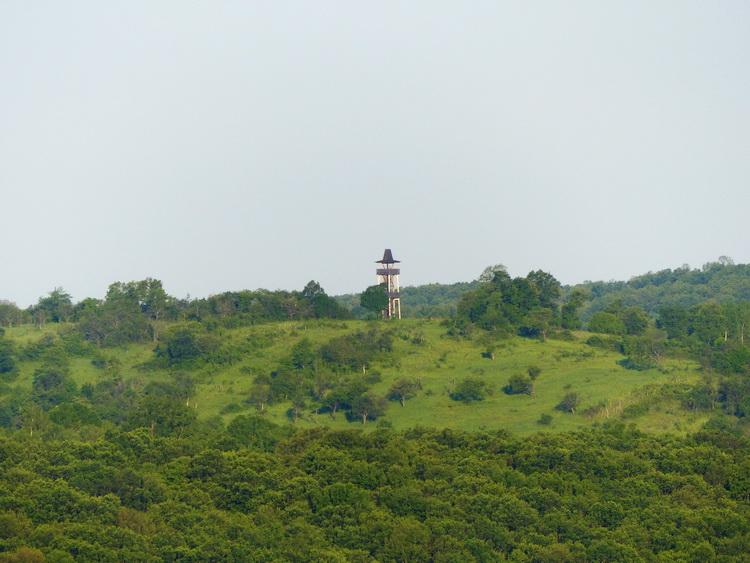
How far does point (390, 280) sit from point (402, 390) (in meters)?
28.4

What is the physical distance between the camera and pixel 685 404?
298 feet

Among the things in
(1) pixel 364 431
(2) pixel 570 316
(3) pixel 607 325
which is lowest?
(1) pixel 364 431

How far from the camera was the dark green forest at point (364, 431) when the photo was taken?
5947 centimetres

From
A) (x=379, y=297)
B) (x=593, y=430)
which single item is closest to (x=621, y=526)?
(x=593, y=430)

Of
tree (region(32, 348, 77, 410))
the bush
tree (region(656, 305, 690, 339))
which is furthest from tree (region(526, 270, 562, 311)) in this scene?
tree (region(32, 348, 77, 410))

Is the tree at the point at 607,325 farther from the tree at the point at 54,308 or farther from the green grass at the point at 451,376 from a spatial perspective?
the tree at the point at 54,308

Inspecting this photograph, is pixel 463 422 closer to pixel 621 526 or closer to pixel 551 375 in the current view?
pixel 551 375

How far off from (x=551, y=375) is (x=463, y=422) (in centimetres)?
1170

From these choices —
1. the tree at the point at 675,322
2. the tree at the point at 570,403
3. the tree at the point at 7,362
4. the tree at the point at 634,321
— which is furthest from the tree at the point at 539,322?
the tree at the point at 7,362

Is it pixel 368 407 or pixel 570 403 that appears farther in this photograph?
pixel 368 407

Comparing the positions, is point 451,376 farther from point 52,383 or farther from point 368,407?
point 52,383

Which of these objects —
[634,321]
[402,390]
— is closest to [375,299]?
[402,390]

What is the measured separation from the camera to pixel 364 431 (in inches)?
3474

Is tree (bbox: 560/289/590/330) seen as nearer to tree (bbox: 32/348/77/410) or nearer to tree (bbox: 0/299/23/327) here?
tree (bbox: 32/348/77/410)
